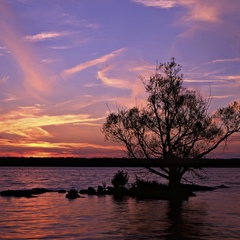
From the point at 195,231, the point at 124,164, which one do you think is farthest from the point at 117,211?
the point at 124,164

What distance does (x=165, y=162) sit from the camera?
9.75m

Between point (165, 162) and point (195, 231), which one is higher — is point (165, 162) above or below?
above

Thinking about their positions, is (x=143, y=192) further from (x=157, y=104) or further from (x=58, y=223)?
(x=58, y=223)

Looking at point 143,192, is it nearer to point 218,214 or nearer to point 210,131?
point 210,131

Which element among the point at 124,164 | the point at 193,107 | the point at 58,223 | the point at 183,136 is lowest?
the point at 58,223

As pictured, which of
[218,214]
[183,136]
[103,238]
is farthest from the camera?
[183,136]

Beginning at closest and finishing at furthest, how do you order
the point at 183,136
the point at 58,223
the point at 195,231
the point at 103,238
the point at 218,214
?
the point at 103,238, the point at 195,231, the point at 58,223, the point at 218,214, the point at 183,136

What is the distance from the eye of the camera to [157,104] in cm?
5069

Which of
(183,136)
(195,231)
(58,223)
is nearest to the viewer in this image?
(195,231)

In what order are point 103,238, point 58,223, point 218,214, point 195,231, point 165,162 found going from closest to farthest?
1. point 165,162
2. point 103,238
3. point 195,231
4. point 58,223
5. point 218,214

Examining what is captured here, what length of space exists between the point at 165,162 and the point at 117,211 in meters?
26.0

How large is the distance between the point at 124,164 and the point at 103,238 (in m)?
12.0

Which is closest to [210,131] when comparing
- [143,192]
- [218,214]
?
[143,192]

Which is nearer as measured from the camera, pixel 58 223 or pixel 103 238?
pixel 103 238
